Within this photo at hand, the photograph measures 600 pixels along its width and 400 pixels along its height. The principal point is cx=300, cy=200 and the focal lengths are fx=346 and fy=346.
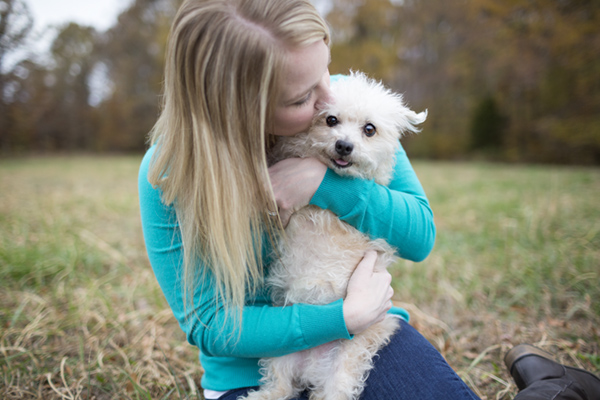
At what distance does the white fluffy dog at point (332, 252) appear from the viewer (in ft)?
4.70

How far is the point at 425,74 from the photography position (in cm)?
1872

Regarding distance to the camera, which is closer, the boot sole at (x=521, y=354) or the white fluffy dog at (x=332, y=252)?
the white fluffy dog at (x=332, y=252)

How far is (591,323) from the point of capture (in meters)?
2.36

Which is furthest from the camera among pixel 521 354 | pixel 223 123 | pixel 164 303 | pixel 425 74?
pixel 425 74

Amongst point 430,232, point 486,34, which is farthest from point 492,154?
point 430,232

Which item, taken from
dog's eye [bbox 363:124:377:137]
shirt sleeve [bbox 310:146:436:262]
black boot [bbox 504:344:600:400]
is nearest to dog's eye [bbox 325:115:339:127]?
dog's eye [bbox 363:124:377:137]

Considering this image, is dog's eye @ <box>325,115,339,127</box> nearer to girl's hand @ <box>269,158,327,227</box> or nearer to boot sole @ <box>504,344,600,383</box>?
girl's hand @ <box>269,158,327,227</box>

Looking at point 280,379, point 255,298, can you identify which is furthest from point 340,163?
point 280,379

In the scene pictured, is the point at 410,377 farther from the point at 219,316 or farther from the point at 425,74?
the point at 425,74

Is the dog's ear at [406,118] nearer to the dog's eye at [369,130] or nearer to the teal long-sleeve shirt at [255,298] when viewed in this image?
the dog's eye at [369,130]

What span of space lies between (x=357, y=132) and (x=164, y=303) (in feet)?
6.82

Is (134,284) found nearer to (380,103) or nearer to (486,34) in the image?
(380,103)

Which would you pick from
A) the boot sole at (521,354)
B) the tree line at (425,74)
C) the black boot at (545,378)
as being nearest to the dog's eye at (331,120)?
the black boot at (545,378)

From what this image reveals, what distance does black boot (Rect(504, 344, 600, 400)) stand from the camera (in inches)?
60.2
